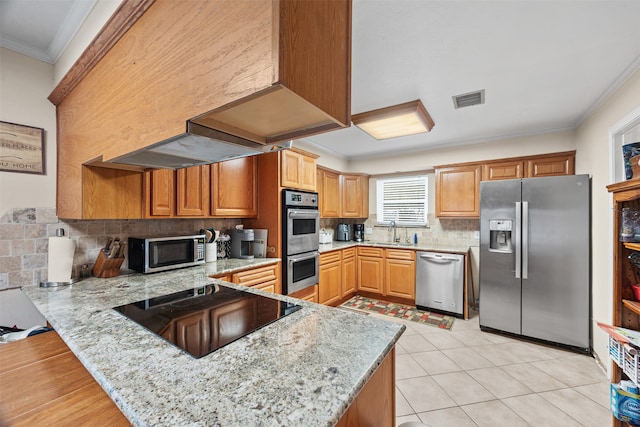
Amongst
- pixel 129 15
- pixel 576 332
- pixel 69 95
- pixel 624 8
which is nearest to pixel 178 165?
pixel 129 15

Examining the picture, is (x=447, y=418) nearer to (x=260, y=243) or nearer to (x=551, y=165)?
(x=260, y=243)

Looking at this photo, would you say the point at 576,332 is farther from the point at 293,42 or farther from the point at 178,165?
the point at 178,165

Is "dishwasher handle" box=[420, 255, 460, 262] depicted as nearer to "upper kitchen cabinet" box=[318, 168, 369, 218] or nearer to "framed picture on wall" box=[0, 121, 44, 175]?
"upper kitchen cabinet" box=[318, 168, 369, 218]

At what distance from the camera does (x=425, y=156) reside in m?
4.23

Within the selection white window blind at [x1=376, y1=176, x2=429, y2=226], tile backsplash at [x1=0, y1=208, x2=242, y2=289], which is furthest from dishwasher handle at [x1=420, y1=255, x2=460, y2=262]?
tile backsplash at [x1=0, y1=208, x2=242, y2=289]

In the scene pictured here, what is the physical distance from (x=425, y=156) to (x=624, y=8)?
2.83 m

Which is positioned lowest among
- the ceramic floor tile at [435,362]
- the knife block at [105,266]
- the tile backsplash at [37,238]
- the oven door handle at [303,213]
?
the ceramic floor tile at [435,362]

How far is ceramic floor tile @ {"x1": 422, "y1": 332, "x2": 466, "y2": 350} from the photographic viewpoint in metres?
2.78

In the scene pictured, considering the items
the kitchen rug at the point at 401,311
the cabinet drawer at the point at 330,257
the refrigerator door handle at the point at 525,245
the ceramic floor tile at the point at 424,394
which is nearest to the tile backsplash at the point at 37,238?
the cabinet drawer at the point at 330,257

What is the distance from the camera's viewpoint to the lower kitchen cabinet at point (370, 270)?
13.6ft

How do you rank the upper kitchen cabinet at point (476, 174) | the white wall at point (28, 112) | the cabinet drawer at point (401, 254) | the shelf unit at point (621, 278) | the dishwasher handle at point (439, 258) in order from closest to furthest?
the shelf unit at point (621, 278) → the white wall at point (28, 112) → the upper kitchen cabinet at point (476, 174) → the dishwasher handle at point (439, 258) → the cabinet drawer at point (401, 254)

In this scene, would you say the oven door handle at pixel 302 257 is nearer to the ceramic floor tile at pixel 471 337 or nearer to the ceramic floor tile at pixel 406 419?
the ceramic floor tile at pixel 406 419

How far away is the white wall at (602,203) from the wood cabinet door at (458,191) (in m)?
1.14

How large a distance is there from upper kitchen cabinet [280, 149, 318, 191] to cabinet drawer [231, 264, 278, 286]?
0.93 meters
